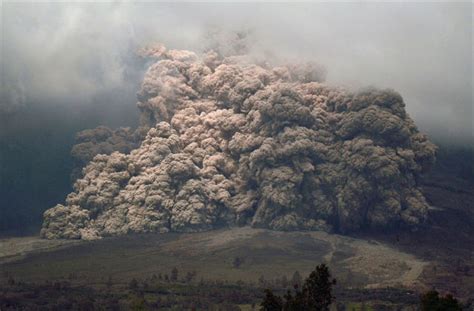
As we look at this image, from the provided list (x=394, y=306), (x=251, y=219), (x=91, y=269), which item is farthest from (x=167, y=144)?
(x=394, y=306)

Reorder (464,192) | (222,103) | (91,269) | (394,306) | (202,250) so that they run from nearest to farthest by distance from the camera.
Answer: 1. (394,306)
2. (91,269)
3. (202,250)
4. (222,103)
5. (464,192)

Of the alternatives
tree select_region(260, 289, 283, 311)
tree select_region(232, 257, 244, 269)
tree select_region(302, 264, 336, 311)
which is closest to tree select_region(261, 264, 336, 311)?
tree select_region(302, 264, 336, 311)

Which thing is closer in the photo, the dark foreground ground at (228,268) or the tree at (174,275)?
the dark foreground ground at (228,268)

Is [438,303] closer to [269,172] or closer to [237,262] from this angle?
[237,262]

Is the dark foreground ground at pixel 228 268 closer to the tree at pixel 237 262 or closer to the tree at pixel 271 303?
the tree at pixel 237 262

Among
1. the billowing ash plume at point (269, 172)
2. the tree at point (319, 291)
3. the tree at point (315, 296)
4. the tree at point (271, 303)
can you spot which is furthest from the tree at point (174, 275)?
the tree at point (271, 303)

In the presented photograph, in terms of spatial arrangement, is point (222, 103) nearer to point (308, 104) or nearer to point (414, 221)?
point (308, 104)
